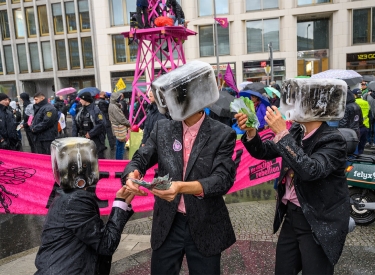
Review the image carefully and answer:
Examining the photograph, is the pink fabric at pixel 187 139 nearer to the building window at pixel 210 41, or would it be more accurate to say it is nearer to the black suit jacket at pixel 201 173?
the black suit jacket at pixel 201 173

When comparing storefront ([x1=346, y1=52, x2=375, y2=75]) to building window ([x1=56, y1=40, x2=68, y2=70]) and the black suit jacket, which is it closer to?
building window ([x1=56, y1=40, x2=68, y2=70])

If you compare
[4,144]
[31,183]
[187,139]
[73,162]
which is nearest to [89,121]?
[4,144]

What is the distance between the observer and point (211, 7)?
2614 cm

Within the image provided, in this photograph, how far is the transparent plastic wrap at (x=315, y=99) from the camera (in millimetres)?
2230

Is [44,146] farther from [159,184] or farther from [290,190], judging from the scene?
[159,184]

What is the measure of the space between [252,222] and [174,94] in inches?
135

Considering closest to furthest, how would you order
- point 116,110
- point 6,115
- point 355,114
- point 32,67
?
point 355,114 → point 6,115 → point 116,110 → point 32,67

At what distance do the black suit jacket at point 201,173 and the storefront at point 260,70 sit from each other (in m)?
24.5

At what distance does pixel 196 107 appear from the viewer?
6.92 ft

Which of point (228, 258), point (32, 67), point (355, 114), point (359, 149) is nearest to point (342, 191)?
point (228, 258)

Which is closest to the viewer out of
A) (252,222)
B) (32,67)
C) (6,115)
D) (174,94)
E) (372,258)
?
(174,94)

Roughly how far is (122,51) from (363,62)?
18.4 m

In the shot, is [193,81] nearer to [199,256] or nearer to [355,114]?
[199,256]

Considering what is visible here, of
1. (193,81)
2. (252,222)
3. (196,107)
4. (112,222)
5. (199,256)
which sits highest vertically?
(193,81)
